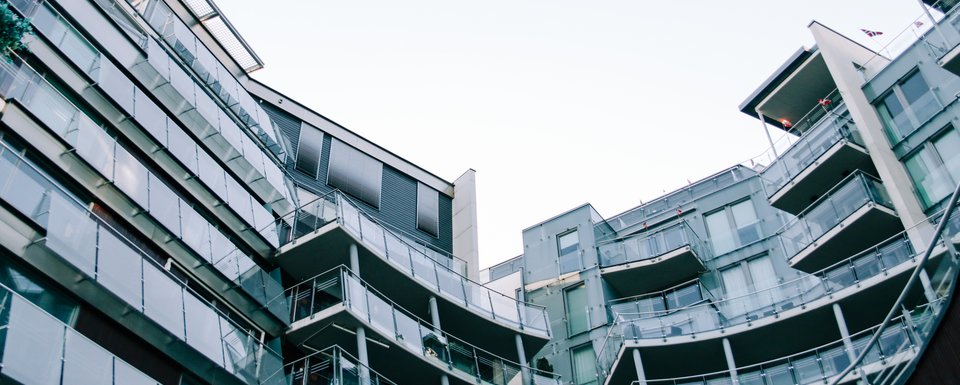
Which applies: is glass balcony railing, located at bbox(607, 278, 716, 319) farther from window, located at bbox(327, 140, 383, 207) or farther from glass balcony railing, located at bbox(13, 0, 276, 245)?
glass balcony railing, located at bbox(13, 0, 276, 245)

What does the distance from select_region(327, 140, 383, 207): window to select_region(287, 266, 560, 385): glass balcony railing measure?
5.35 metres

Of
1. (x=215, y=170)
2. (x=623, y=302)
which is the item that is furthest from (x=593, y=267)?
(x=215, y=170)

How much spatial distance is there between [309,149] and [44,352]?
16.0 meters

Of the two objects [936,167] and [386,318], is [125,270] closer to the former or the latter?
[386,318]

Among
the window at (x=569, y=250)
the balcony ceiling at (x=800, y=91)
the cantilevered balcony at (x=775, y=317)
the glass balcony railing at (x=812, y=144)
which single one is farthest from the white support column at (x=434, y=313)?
the balcony ceiling at (x=800, y=91)

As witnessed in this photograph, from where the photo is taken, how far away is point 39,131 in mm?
16344

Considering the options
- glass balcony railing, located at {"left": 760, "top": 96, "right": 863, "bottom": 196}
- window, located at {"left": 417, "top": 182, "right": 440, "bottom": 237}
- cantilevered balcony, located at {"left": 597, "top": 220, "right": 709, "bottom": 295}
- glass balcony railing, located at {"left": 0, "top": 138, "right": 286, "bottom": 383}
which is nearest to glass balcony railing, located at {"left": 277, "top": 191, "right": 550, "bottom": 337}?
window, located at {"left": 417, "top": 182, "right": 440, "bottom": 237}

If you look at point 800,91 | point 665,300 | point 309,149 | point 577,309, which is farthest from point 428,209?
point 800,91

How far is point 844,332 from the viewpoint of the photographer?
2388 centimetres

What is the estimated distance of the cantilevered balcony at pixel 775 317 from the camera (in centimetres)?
2475

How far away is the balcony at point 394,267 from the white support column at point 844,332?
827cm

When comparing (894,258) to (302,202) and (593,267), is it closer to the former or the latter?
(593,267)

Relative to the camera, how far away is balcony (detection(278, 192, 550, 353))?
22.8 meters

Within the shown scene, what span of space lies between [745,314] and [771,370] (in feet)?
9.23
